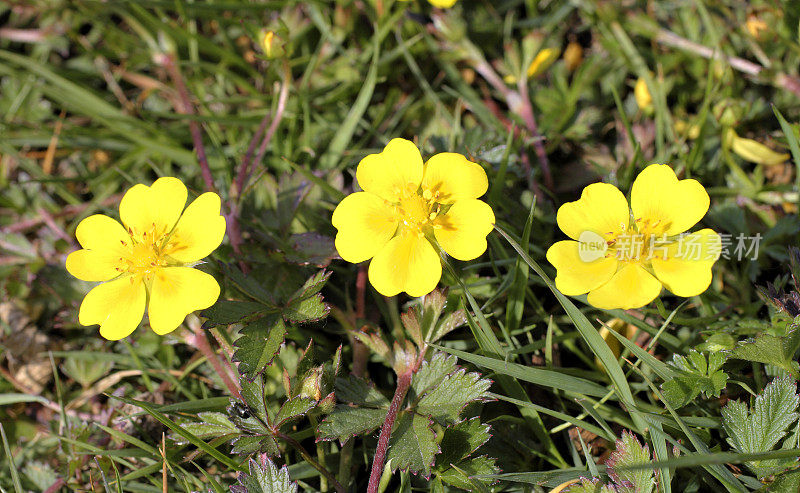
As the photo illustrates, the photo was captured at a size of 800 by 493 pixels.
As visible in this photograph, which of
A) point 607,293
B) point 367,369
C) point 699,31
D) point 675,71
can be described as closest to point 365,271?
point 367,369

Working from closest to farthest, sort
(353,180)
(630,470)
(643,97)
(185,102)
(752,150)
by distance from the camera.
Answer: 1. (630,470)
2. (353,180)
3. (752,150)
4. (643,97)
5. (185,102)

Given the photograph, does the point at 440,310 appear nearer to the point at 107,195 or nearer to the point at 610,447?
the point at 610,447

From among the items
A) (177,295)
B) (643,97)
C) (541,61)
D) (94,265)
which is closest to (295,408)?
(177,295)

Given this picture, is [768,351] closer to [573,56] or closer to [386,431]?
[386,431]

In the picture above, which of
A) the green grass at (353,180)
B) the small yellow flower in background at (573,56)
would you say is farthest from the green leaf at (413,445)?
the small yellow flower in background at (573,56)

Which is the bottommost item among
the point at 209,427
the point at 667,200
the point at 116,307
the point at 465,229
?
the point at 209,427

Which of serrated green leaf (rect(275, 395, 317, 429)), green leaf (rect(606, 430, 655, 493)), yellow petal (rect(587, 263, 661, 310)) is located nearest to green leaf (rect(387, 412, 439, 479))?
serrated green leaf (rect(275, 395, 317, 429))
